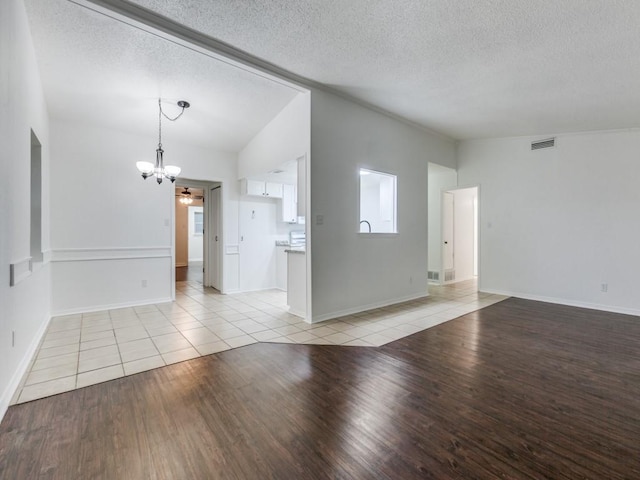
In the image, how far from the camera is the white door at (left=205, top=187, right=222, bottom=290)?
6.03 meters

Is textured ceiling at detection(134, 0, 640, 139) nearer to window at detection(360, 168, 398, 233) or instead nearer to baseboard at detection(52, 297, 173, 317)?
window at detection(360, 168, 398, 233)

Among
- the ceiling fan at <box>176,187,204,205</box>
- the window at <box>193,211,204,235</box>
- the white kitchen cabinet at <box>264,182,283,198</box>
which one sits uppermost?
the ceiling fan at <box>176,187,204,205</box>

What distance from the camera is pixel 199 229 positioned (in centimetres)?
1192

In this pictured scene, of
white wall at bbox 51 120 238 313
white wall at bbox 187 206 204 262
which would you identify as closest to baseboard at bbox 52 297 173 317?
white wall at bbox 51 120 238 313

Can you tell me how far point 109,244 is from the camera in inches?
182

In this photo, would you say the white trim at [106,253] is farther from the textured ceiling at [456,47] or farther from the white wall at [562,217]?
the white wall at [562,217]

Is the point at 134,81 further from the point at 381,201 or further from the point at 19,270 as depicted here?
the point at 381,201

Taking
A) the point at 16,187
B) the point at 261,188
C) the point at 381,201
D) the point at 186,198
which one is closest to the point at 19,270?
the point at 16,187

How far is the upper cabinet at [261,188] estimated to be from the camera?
18.7 feet

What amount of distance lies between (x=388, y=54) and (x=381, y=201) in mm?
2981

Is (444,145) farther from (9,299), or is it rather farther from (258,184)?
(9,299)

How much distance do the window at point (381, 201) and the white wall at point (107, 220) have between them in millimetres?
3539

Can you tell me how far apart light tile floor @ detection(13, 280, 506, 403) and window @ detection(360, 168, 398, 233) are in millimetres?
1502

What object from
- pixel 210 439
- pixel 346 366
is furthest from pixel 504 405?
pixel 210 439
